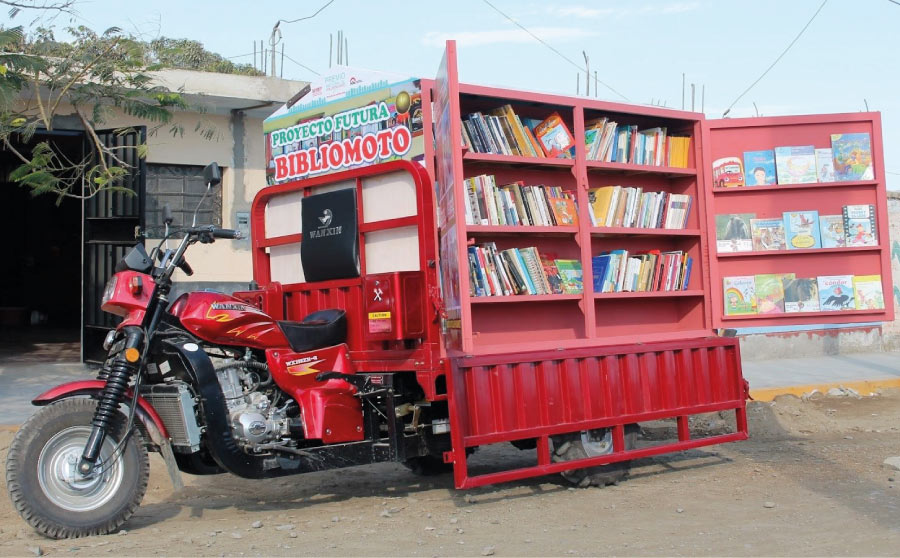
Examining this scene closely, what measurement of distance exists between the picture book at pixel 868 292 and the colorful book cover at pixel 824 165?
0.85m

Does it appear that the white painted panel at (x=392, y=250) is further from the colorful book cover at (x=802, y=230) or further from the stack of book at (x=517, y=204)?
the colorful book cover at (x=802, y=230)

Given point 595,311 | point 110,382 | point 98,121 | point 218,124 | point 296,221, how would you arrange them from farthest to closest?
point 218,124 → point 98,121 → point 595,311 → point 296,221 → point 110,382

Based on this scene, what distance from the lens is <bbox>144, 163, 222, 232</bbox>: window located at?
1118 cm

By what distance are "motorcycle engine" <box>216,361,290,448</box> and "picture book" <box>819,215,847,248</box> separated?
4.55 m

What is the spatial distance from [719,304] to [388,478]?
9.58 feet

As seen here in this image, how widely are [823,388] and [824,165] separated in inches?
179

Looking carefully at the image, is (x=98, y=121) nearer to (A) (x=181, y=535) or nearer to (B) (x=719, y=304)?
(A) (x=181, y=535)

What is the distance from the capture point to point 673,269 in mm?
7004

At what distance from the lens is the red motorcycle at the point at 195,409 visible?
4.54m

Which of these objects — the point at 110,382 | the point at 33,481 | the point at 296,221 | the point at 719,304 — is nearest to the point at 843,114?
the point at 719,304

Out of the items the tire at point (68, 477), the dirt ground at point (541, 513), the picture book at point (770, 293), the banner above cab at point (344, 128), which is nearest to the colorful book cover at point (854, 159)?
the picture book at point (770, 293)

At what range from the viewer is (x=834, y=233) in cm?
716

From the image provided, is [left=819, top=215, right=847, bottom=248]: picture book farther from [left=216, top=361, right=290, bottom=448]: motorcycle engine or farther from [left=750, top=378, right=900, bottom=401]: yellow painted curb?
[left=216, top=361, right=290, bottom=448]: motorcycle engine

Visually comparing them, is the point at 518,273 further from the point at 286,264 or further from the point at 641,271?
the point at 286,264
